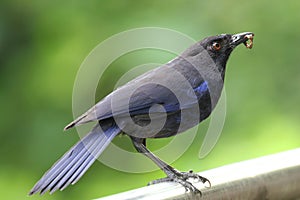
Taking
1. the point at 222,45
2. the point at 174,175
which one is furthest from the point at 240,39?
the point at 174,175

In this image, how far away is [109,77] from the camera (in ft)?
11.3

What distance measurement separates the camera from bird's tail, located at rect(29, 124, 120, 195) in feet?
7.29

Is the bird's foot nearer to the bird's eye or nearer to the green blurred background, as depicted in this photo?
the bird's eye

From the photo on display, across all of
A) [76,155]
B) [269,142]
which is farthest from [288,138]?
[76,155]

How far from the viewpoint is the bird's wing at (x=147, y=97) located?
2.48 metres

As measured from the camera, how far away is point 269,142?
3453 mm

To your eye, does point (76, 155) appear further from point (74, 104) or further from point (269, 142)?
point (269, 142)

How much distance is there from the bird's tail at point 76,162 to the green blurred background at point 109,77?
77 cm

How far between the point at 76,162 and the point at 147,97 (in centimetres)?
33

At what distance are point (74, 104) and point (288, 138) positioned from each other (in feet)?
3.02

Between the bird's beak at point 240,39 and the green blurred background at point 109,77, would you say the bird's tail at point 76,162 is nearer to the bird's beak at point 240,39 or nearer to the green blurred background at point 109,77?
the bird's beak at point 240,39

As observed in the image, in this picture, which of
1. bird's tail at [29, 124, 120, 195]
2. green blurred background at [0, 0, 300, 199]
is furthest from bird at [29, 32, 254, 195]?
green blurred background at [0, 0, 300, 199]

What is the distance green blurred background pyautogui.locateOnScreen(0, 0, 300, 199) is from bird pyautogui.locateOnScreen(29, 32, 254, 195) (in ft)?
2.23

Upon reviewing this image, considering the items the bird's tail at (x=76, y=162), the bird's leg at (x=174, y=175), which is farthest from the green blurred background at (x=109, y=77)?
the bird's tail at (x=76, y=162)
